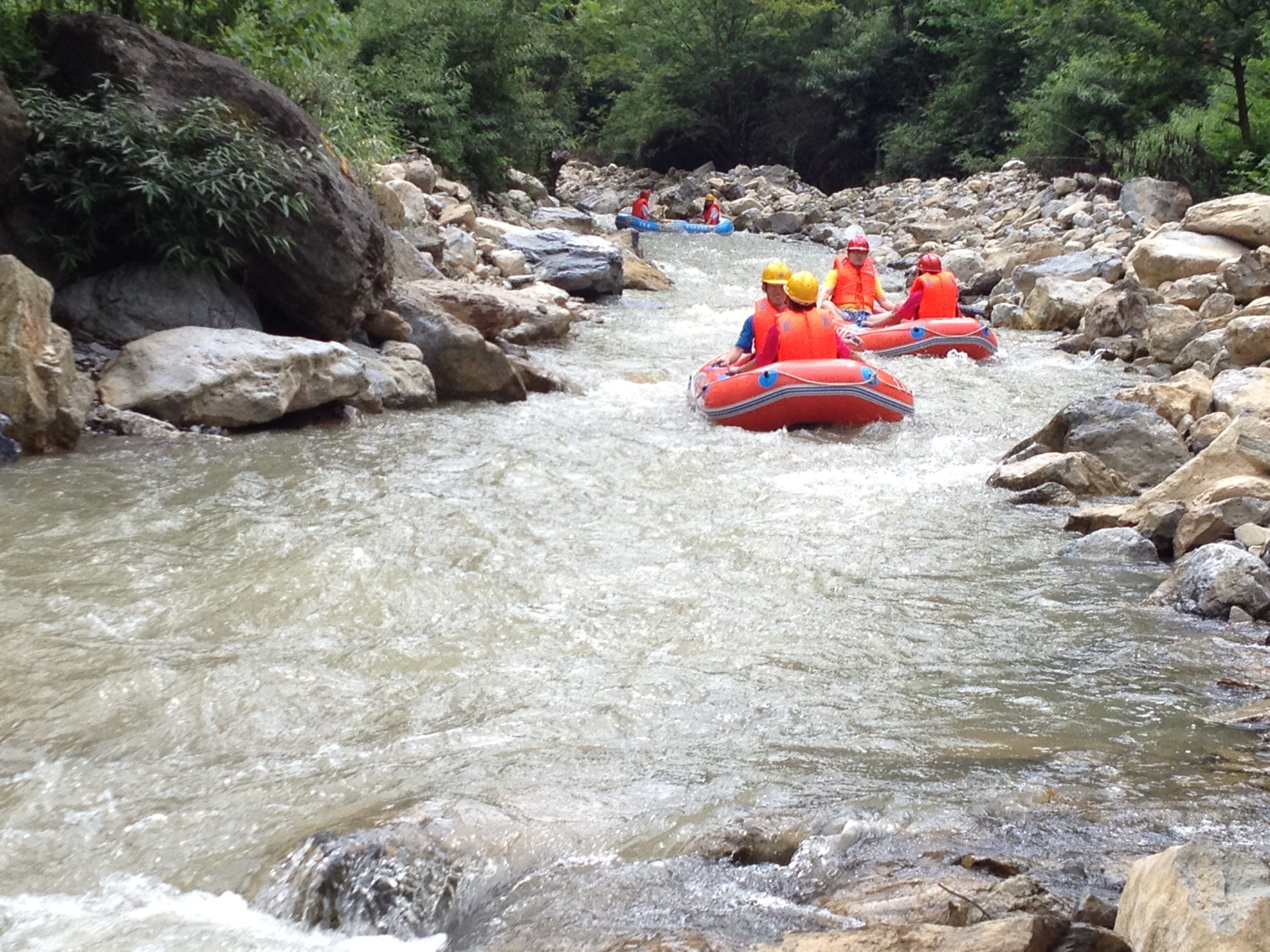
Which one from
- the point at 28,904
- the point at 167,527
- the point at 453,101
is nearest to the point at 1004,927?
the point at 28,904

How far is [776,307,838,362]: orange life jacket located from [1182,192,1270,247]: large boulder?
5956mm

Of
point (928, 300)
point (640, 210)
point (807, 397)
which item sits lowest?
point (807, 397)

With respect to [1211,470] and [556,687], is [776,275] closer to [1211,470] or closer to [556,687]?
[1211,470]

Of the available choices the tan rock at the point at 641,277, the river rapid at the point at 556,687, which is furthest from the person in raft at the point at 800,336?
the tan rock at the point at 641,277

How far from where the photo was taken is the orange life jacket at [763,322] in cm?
822

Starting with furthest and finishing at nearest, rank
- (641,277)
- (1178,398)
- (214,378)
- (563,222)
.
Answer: (563,222) → (641,277) → (1178,398) → (214,378)

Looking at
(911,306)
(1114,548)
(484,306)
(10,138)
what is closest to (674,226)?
(911,306)

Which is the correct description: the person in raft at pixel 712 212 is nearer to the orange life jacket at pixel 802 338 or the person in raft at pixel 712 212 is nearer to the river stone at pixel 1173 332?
the river stone at pixel 1173 332

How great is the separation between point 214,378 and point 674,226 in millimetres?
17444

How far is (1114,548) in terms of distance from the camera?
16.9 ft

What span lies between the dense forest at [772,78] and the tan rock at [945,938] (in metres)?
7.73

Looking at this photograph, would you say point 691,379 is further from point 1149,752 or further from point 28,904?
point 28,904

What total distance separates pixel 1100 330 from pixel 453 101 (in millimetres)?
11493

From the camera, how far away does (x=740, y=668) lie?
12.7ft
